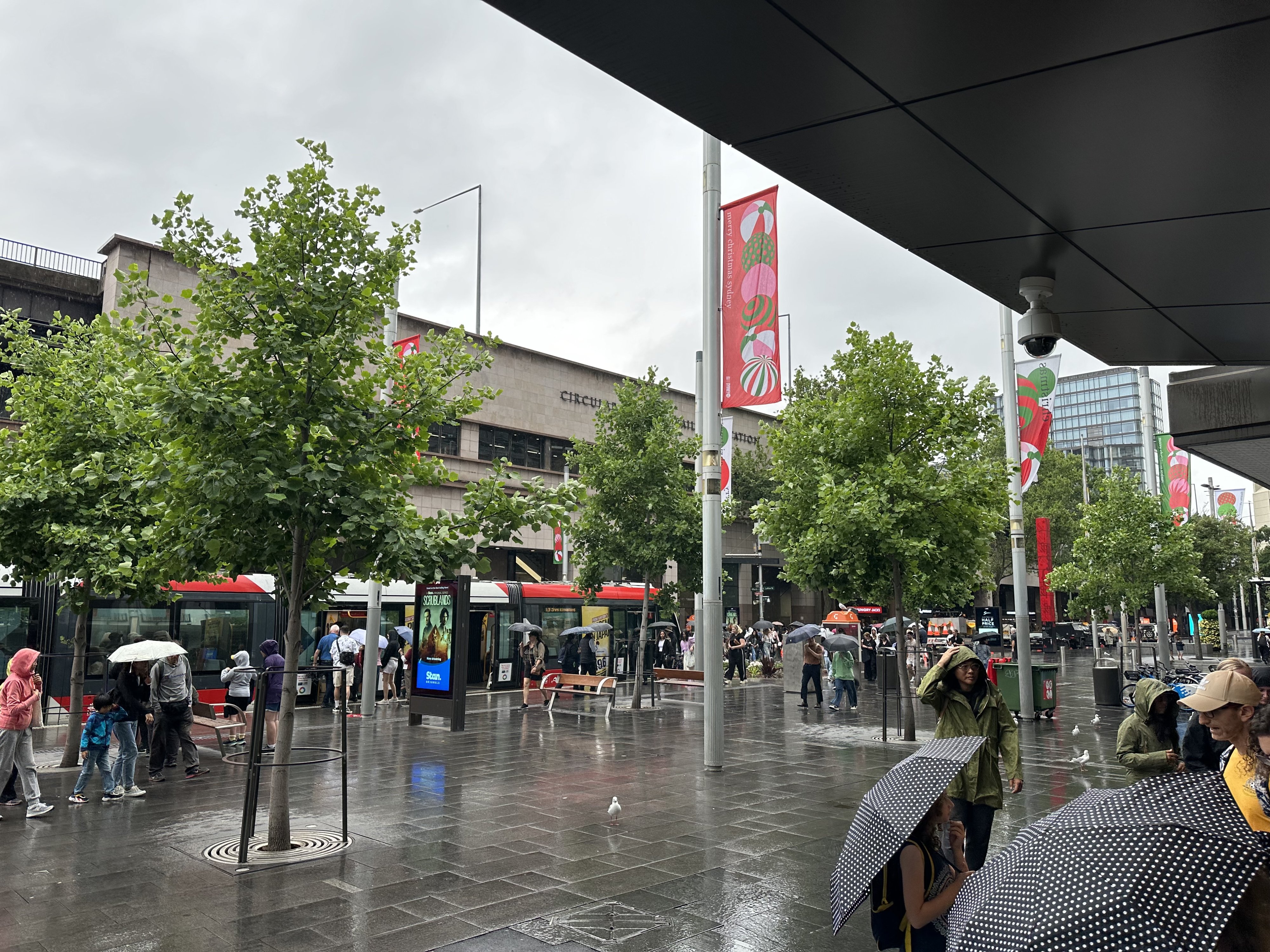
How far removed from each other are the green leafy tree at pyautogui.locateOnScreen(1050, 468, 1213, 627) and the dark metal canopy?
24.4 m

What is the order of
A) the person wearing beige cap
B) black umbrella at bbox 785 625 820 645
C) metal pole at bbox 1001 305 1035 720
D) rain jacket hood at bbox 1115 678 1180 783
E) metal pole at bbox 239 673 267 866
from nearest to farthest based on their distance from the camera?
the person wearing beige cap → rain jacket hood at bbox 1115 678 1180 783 → metal pole at bbox 239 673 267 866 → metal pole at bbox 1001 305 1035 720 → black umbrella at bbox 785 625 820 645

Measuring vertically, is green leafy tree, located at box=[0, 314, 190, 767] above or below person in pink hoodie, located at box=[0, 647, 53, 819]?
above

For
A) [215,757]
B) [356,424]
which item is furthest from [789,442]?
[215,757]

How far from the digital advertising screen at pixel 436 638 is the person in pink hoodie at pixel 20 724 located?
307 inches

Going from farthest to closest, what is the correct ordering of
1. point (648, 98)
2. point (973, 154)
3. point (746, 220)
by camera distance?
point (746, 220) < point (973, 154) < point (648, 98)

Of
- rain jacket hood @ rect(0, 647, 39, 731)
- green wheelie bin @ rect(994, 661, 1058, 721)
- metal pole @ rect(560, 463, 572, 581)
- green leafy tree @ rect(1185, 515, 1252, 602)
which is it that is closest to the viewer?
rain jacket hood @ rect(0, 647, 39, 731)

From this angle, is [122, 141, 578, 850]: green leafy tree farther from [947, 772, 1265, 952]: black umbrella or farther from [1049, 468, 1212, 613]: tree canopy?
[1049, 468, 1212, 613]: tree canopy

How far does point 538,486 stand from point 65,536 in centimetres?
684

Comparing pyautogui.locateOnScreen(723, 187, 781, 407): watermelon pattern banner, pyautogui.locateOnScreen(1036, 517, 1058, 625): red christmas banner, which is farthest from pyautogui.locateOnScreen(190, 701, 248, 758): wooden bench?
pyautogui.locateOnScreen(1036, 517, 1058, 625): red christmas banner

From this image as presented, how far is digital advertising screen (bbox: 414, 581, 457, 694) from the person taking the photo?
1723 cm

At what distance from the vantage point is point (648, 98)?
150 inches

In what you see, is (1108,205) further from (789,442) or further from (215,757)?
(215,757)

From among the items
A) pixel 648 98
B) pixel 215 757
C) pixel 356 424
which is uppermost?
pixel 648 98

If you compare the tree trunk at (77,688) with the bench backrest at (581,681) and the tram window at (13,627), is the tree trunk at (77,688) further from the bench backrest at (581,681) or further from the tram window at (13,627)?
the bench backrest at (581,681)
